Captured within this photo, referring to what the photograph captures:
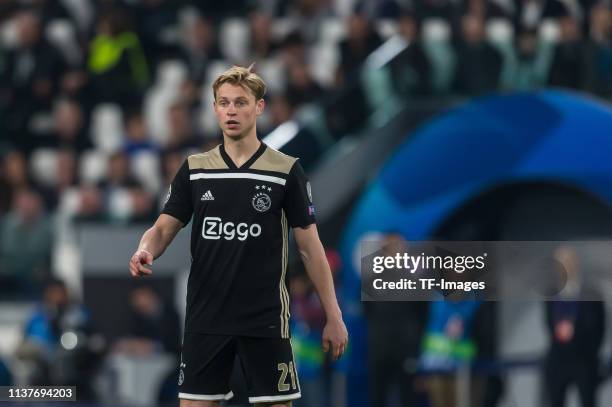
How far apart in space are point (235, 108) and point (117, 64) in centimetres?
1114

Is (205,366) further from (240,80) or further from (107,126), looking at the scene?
(107,126)

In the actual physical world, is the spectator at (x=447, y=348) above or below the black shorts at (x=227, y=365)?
above

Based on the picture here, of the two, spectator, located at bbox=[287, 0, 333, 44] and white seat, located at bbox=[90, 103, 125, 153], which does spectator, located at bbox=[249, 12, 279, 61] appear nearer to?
spectator, located at bbox=[287, 0, 333, 44]

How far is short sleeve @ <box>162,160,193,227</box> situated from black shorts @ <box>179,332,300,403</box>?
0.50 m

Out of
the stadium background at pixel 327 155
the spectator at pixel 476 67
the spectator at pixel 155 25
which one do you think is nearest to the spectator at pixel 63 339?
the stadium background at pixel 327 155

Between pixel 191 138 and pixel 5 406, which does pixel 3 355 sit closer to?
pixel 191 138

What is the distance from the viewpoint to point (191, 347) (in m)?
6.28

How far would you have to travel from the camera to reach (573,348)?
12031 mm

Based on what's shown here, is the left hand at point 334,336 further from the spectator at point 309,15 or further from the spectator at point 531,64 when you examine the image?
the spectator at point 309,15

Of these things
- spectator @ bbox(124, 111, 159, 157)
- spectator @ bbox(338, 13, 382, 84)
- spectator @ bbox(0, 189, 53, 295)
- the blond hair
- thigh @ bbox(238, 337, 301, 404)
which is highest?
spectator @ bbox(338, 13, 382, 84)

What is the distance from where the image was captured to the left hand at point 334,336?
20.3ft

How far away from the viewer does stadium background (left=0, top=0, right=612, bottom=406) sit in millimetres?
12883

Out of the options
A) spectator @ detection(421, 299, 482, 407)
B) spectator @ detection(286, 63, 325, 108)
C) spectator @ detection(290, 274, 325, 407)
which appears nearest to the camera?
spectator @ detection(290, 274, 325, 407)

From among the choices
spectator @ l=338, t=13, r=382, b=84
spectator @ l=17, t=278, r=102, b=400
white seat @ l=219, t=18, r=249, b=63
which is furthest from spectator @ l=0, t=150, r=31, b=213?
spectator @ l=338, t=13, r=382, b=84
